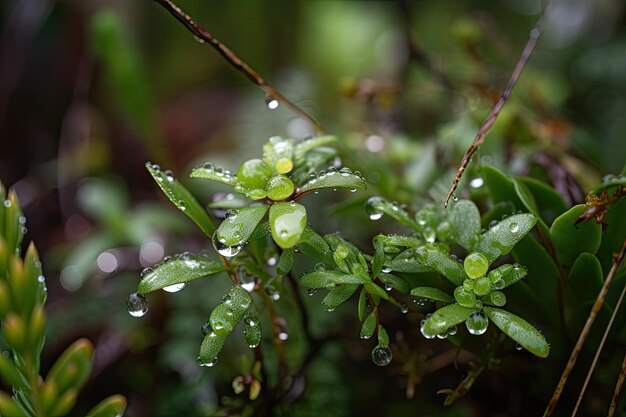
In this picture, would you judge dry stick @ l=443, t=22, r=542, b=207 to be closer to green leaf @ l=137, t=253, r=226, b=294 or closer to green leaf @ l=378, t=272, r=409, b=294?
green leaf @ l=378, t=272, r=409, b=294

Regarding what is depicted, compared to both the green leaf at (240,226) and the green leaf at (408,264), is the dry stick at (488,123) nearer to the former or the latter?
the green leaf at (408,264)

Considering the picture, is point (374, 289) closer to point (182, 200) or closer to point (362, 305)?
point (362, 305)

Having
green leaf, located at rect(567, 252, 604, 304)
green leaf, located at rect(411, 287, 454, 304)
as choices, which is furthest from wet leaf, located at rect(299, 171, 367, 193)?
green leaf, located at rect(567, 252, 604, 304)

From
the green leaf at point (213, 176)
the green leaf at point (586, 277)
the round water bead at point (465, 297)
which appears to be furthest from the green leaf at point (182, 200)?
the green leaf at point (586, 277)

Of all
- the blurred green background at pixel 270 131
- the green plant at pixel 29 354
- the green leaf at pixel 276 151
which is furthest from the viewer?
the blurred green background at pixel 270 131

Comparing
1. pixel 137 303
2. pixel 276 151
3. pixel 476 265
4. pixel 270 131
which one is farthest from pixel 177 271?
pixel 270 131

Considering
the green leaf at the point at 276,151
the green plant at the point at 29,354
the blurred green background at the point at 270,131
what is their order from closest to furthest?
the green plant at the point at 29,354, the green leaf at the point at 276,151, the blurred green background at the point at 270,131

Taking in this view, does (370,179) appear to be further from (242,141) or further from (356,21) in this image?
(356,21)
